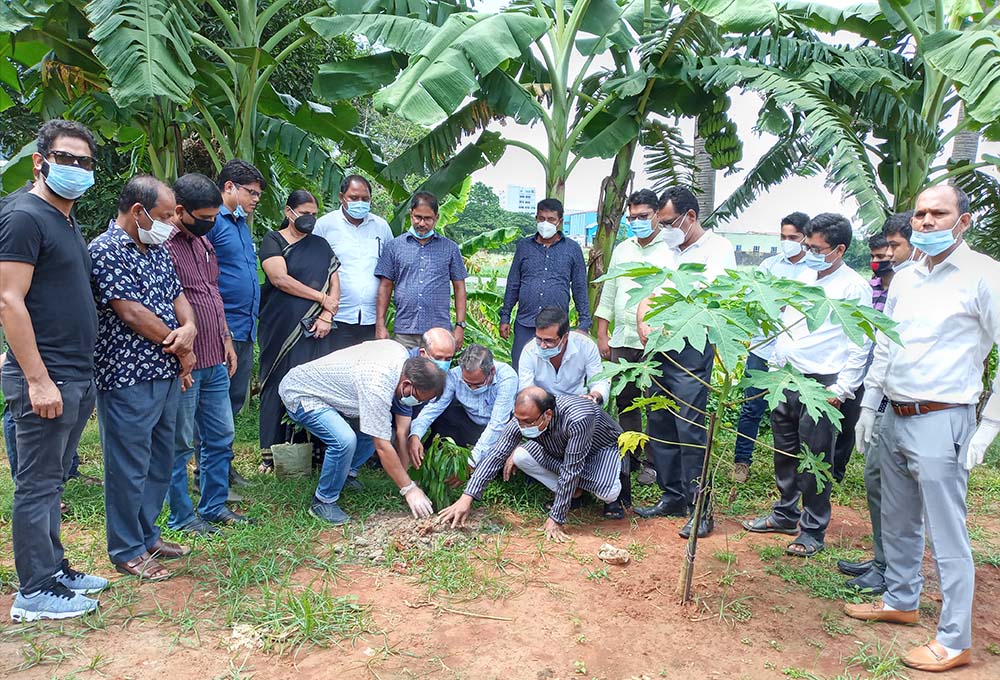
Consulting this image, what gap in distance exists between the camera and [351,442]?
3797mm

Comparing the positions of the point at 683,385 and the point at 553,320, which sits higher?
the point at 553,320

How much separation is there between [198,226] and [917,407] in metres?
3.41

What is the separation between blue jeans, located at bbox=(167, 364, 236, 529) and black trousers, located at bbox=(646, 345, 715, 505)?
7.98 ft

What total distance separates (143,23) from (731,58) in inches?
165

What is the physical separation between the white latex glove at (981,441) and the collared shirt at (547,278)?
8.51 ft

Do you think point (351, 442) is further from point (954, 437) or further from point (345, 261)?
point (954, 437)

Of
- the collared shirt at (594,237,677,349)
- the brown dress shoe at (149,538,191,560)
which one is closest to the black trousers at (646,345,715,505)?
the collared shirt at (594,237,677,349)

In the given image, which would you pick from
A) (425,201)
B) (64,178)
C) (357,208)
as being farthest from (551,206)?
(64,178)

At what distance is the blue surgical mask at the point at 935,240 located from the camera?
105 inches

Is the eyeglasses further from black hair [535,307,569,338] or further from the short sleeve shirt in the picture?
black hair [535,307,569,338]

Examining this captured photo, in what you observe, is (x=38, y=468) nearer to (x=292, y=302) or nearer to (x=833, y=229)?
(x=292, y=302)

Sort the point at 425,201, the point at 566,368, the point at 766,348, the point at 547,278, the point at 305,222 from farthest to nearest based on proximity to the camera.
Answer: the point at 766,348 < the point at 547,278 < the point at 425,201 < the point at 305,222 < the point at 566,368

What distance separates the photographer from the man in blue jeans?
3.64m

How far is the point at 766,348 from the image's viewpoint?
4973 millimetres
